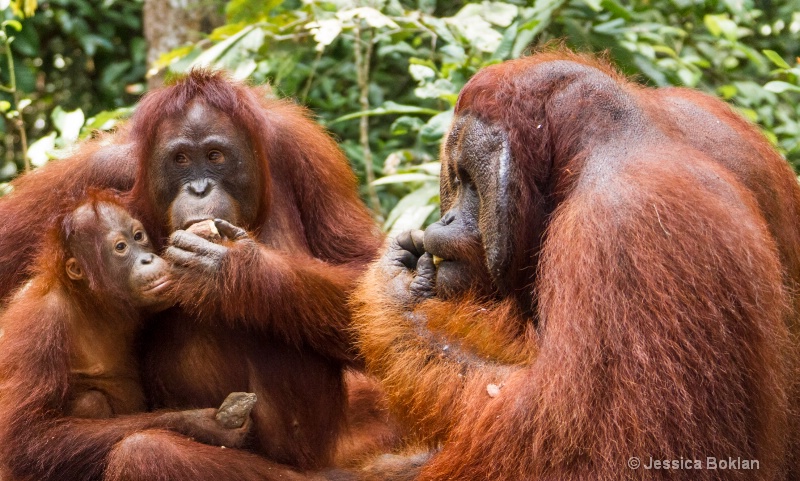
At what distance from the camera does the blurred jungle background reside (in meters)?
4.56

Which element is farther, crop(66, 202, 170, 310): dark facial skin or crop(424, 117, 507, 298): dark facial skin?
crop(66, 202, 170, 310): dark facial skin

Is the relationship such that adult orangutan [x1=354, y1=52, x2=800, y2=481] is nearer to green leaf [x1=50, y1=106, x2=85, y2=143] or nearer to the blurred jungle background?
the blurred jungle background

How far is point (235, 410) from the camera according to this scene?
2869 millimetres

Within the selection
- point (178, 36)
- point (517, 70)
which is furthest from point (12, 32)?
point (517, 70)

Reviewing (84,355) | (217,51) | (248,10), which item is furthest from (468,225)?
(248,10)

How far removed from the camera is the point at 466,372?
7.94 ft

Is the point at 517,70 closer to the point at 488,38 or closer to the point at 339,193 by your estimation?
the point at 339,193

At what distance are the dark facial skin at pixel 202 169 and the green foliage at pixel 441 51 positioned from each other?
1114 mm

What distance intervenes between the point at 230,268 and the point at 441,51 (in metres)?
2.85

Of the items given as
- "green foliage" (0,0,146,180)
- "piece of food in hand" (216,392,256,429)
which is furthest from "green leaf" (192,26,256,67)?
"green foliage" (0,0,146,180)

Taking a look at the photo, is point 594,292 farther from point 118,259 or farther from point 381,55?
point 381,55

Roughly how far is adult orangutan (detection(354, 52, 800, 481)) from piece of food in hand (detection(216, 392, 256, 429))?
0.43 meters

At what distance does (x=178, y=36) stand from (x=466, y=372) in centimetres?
488

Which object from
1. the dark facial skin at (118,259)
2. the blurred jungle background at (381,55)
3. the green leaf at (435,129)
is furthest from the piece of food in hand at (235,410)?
the green leaf at (435,129)
